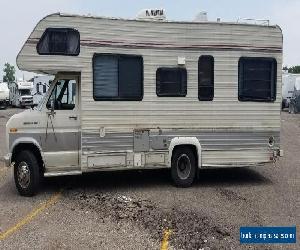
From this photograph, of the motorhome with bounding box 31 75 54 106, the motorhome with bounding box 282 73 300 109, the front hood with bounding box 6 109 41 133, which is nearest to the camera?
the front hood with bounding box 6 109 41 133

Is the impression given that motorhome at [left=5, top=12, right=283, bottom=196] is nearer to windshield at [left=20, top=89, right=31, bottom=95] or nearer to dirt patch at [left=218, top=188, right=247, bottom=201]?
dirt patch at [left=218, top=188, right=247, bottom=201]

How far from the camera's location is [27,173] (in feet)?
31.0

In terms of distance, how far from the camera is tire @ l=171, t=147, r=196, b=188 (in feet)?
33.7

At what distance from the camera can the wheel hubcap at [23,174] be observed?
946 centimetres

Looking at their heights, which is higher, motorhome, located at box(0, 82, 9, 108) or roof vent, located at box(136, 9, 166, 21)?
roof vent, located at box(136, 9, 166, 21)

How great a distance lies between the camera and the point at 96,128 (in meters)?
9.66

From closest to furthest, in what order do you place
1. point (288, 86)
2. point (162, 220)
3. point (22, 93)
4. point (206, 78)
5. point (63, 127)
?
1. point (162, 220)
2. point (63, 127)
3. point (206, 78)
4. point (288, 86)
5. point (22, 93)

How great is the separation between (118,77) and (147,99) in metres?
0.81

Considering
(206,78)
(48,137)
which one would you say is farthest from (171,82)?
(48,137)

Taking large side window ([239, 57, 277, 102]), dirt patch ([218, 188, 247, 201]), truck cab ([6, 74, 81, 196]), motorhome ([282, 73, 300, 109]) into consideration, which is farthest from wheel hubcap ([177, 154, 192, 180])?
motorhome ([282, 73, 300, 109])

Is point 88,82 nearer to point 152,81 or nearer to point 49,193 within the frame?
point 152,81

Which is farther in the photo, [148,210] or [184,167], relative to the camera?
[184,167]

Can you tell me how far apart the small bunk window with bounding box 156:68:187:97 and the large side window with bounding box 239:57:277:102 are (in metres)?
1.41

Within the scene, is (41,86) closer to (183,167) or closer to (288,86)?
(183,167)
